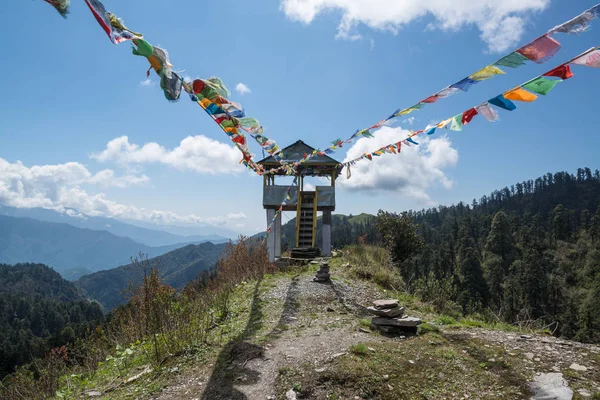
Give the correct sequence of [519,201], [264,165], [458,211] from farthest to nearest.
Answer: [458,211] → [519,201] → [264,165]

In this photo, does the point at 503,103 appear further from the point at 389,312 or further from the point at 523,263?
the point at 523,263

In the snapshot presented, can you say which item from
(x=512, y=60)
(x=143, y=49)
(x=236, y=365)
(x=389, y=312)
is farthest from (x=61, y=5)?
(x=389, y=312)

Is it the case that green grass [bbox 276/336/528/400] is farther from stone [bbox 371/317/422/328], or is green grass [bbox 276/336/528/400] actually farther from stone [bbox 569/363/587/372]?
stone [bbox 371/317/422/328]

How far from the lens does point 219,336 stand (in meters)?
6.99

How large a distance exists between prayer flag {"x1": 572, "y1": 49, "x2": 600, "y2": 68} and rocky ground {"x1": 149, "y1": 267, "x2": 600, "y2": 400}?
13.4ft

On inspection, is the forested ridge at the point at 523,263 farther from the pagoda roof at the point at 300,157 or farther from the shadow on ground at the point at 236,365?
the shadow on ground at the point at 236,365

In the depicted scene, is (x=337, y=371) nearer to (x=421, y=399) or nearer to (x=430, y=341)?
(x=421, y=399)

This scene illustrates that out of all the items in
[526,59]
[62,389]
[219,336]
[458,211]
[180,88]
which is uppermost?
[458,211]

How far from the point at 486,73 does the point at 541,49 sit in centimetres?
100

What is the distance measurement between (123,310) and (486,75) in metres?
9.50

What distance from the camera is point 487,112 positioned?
20.5 ft

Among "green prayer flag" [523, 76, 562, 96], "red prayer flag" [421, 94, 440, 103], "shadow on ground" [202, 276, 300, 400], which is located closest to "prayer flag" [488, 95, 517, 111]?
"green prayer flag" [523, 76, 562, 96]

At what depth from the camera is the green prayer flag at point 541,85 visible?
5172mm

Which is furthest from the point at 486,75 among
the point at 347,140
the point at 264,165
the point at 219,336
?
the point at 264,165
